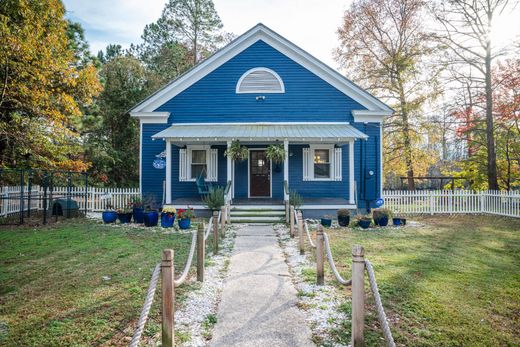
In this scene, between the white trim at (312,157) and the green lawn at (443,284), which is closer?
the green lawn at (443,284)

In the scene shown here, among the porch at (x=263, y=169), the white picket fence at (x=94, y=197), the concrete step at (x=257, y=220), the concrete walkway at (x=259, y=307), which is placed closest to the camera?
the concrete walkway at (x=259, y=307)

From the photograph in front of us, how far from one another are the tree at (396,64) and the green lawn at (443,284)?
12465 millimetres

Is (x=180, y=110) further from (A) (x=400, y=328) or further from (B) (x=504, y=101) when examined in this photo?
(B) (x=504, y=101)

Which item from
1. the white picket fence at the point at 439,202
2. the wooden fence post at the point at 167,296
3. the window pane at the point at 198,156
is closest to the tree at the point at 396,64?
the white picket fence at the point at 439,202

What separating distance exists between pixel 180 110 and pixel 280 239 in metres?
8.39

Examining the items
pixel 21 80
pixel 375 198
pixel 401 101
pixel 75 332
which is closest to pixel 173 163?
pixel 21 80

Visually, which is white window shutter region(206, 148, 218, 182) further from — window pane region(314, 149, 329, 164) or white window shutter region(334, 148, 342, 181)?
white window shutter region(334, 148, 342, 181)

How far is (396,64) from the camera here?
2127 centimetres

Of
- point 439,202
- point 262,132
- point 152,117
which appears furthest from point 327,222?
point 152,117

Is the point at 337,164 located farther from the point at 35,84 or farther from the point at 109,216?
the point at 35,84

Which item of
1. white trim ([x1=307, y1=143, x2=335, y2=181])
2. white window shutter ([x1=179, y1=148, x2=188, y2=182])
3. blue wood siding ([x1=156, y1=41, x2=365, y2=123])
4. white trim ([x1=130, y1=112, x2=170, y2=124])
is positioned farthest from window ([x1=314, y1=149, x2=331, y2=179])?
white trim ([x1=130, y1=112, x2=170, y2=124])

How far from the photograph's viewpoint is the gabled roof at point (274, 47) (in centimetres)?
1399

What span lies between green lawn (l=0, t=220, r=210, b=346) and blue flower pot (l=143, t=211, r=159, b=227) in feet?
4.13

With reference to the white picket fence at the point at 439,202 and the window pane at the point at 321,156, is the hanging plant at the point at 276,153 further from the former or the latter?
the white picket fence at the point at 439,202
